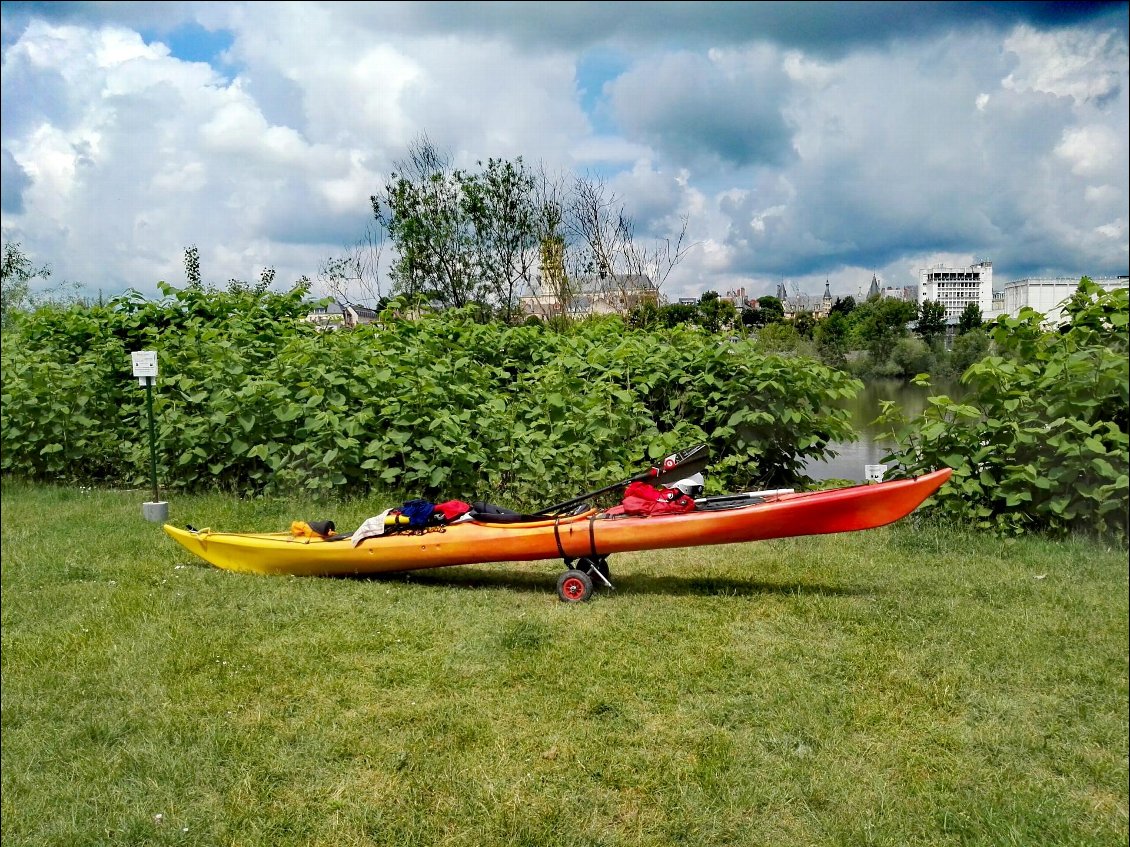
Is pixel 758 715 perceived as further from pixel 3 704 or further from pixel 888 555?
pixel 3 704

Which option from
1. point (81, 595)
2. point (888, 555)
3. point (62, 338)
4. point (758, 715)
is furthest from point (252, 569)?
point (62, 338)

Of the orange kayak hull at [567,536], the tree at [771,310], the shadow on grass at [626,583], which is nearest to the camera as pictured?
the orange kayak hull at [567,536]

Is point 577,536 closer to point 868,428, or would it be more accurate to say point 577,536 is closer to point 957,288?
point 957,288

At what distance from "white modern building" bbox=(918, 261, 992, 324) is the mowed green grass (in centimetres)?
116

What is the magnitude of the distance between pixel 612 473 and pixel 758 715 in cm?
292

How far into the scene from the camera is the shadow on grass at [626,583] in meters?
3.80

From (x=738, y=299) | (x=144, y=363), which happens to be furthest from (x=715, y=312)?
(x=144, y=363)

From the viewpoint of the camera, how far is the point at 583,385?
582 cm

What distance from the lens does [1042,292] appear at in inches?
154

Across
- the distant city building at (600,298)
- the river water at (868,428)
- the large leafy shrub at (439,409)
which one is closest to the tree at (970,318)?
the river water at (868,428)

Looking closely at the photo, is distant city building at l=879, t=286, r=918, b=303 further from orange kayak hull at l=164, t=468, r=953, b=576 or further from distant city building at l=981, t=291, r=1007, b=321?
orange kayak hull at l=164, t=468, r=953, b=576

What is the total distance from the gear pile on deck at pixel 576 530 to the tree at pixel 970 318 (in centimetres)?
87

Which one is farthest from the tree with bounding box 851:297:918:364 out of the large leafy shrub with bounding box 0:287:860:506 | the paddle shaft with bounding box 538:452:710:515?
the paddle shaft with bounding box 538:452:710:515

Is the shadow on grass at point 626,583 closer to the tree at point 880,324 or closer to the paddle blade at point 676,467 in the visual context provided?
the paddle blade at point 676,467
